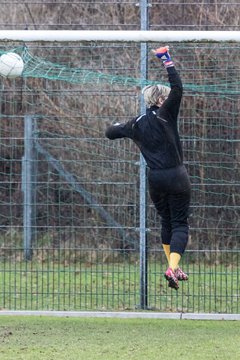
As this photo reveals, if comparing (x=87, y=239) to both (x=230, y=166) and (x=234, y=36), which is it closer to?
(x=230, y=166)

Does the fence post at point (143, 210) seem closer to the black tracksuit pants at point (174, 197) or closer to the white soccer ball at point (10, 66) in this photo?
the white soccer ball at point (10, 66)

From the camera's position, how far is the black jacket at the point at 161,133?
7554 mm

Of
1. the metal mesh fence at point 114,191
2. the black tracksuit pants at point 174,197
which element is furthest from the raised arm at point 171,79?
the metal mesh fence at point 114,191

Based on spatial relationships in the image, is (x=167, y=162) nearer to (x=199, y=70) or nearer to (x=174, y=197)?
(x=174, y=197)

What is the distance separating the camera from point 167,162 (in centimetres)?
769

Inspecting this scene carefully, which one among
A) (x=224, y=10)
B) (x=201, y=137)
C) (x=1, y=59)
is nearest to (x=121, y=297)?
(x=201, y=137)

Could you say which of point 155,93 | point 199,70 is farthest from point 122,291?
point 155,93

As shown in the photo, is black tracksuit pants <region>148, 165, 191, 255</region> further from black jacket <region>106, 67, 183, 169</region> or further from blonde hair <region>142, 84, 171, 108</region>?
blonde hair <region>142, 84, 171, 108</region>

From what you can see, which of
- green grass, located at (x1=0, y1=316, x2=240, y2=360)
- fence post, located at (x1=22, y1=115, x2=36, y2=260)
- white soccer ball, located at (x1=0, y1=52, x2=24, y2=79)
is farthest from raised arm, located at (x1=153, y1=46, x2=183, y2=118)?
fence post, located at (x1=22, y1=115, x2=36, y2=260)

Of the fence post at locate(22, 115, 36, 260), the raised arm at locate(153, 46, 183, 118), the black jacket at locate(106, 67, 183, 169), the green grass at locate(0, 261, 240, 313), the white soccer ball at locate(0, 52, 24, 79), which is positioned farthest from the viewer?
the fence post at locate(22, 115, 36, 260)

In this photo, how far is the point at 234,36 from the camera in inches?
306

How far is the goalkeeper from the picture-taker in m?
7.61

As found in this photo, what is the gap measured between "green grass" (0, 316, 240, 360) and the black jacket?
1596mm

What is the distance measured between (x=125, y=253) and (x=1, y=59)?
2929 millimetres
